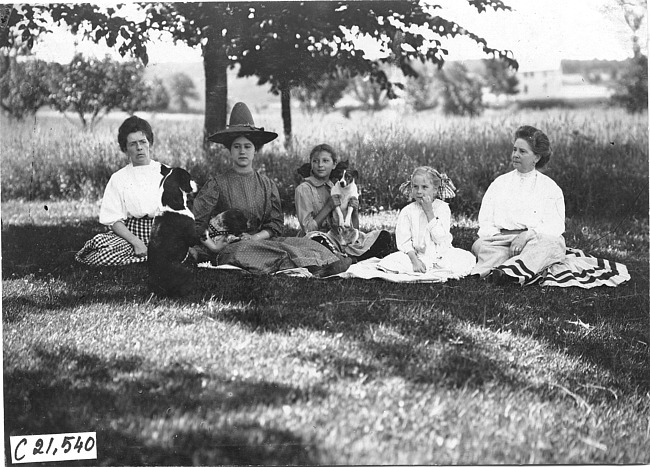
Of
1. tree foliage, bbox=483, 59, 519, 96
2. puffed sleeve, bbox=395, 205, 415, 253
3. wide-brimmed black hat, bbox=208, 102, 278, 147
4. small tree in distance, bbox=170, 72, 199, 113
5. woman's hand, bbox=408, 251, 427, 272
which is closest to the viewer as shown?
woman's hand, bbox=408, 251, 427, 272

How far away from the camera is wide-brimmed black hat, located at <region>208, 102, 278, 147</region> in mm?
7719

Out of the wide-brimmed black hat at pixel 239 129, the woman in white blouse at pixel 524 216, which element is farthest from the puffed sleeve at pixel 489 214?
the wide-brimmed black hat at pixel 239 129

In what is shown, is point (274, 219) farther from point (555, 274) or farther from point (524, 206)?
point (555, 274)

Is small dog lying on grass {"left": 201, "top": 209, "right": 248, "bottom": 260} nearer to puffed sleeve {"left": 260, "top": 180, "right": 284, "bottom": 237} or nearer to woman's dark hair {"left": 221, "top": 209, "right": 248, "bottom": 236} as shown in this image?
woman's dark hair {"left": 221, "top": 209, "right": 248, "bottom": 236}

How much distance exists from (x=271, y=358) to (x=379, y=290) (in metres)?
1.66

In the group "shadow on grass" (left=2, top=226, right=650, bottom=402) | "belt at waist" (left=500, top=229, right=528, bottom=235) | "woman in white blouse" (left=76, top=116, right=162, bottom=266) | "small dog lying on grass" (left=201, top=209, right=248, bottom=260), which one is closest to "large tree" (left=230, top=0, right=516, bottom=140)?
"woman in white blouse" (left=76, top=116, right=162, bottom=266)

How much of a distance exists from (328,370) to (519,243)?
2.92 meters

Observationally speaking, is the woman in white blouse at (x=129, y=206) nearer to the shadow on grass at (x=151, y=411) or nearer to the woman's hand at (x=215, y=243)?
the woman's hand at (x=215, y=243)

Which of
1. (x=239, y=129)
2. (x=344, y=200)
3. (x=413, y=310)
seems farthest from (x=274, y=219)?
(x=413, y=310)

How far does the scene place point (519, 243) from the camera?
7207mm

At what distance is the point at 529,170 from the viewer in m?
Result: 7.57

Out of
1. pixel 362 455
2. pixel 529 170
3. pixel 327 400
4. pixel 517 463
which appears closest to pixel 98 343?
pixel 327 400

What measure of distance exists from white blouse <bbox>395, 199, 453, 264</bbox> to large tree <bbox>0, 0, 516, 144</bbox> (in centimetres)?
165

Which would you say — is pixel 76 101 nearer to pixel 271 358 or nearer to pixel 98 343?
Result: pixel 98 343
